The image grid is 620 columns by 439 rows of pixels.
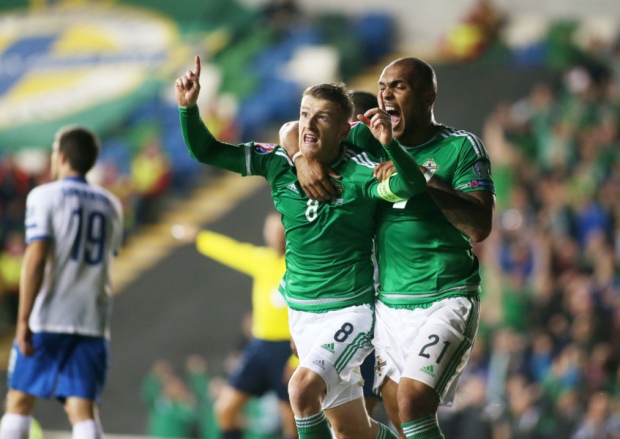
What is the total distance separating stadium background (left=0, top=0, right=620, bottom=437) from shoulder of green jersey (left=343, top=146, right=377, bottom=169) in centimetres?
618

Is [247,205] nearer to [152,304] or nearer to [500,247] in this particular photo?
[152,304]

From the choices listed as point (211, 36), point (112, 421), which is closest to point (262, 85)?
point (211, 36)

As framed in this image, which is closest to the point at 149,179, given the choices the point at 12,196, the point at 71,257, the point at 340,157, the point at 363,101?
the point at 12,196

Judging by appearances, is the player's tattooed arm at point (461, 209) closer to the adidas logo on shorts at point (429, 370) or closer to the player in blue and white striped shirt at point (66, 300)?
the adidas logo on shorts at point (429, 370)

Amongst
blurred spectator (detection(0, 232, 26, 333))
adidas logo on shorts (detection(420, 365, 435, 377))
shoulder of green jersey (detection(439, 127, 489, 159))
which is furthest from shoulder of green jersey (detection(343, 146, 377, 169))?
blurred spectator (detection(0, 232, 26, 333))

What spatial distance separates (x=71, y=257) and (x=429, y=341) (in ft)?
7.33

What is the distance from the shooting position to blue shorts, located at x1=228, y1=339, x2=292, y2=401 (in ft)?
23.0

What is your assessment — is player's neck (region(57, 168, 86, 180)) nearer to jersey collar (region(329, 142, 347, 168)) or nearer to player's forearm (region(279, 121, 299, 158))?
player's forearm (region(279, 121, 299, 158))

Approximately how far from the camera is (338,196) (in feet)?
13.5

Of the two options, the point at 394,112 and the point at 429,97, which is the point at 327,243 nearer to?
the point at 394,112

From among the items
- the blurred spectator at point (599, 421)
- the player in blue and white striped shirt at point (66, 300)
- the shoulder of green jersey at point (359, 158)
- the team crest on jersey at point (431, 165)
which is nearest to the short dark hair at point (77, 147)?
the player in blue and white striped shirt at point (66, 300)

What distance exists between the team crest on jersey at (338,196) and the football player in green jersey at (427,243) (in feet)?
0.11

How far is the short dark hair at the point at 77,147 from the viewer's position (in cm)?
530

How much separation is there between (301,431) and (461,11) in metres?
12.8
